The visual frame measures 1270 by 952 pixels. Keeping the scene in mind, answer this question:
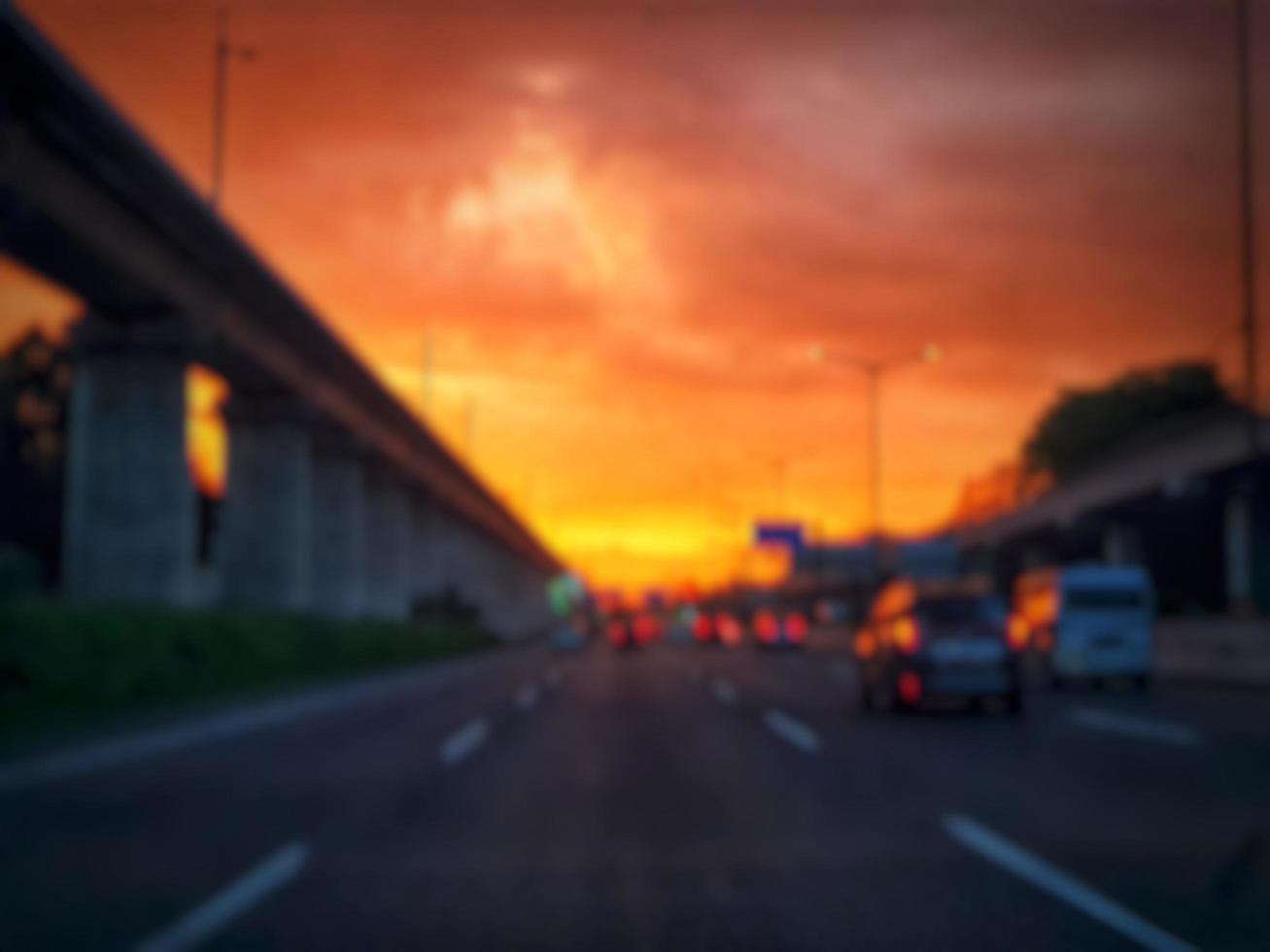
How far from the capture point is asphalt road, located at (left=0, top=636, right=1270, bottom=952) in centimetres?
678

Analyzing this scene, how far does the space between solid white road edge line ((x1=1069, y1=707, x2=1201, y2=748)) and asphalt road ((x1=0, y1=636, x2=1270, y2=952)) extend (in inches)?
5.9

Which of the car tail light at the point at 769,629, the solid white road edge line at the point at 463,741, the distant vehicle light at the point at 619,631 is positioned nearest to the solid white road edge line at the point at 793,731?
the solid white road edge line at the point at 463,741

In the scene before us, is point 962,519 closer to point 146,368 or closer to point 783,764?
point 146,368

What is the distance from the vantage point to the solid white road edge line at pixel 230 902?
268 inches

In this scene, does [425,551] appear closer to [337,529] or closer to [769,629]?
[769,629]

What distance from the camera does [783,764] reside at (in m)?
14.6

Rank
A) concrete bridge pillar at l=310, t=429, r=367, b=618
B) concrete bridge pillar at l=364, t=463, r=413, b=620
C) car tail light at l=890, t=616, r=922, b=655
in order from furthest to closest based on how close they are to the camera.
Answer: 1. concrete bridge pillar at l=364, t=463, r=413, b=620
2. concrete bridge pillar at l=310, t=429, r=367, b=618
3. car tail light at l=890, t=616, r=922, b=655

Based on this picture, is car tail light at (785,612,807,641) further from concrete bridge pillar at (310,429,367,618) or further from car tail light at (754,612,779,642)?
concrete bridge pillar at (310,429,367,618)

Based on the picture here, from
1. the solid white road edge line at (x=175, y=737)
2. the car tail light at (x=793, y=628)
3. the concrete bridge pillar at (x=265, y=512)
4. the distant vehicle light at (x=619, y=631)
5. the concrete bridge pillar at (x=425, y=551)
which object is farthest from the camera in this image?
the distant vehicle light at (x=619, y=631)

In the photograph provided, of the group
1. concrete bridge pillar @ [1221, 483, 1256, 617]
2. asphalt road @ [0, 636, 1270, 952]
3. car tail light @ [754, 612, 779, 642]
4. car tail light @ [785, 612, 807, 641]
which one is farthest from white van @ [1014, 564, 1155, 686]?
car tail light @ [785, 612, 807, 641]

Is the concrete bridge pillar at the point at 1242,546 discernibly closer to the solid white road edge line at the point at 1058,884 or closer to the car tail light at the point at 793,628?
the car tail light at the point at 793,628

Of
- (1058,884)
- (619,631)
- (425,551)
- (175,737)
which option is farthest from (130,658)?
(425,551)

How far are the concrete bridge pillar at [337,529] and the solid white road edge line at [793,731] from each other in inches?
1111

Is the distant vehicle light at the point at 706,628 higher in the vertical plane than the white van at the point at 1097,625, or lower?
lower
